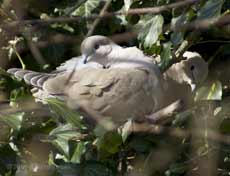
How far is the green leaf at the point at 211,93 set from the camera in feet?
6.32

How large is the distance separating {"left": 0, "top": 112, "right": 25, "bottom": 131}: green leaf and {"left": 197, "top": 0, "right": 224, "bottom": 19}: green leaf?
55 cm

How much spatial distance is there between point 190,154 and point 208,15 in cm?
40

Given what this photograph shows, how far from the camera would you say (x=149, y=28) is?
2105mm

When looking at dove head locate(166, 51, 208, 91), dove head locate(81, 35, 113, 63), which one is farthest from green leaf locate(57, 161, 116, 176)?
dove head locate(81, 35, 113, 63)

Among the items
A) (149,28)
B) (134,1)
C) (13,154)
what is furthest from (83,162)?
(134,1)

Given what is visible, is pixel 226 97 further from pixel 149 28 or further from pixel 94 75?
pixel 94 75

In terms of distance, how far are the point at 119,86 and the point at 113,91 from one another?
0.03m

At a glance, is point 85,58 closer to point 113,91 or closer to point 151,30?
point 113,91

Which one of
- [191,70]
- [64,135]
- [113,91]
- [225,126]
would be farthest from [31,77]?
[225,126]

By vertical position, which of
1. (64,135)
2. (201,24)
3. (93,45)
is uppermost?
(201,24)

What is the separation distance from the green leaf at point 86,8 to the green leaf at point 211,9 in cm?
41

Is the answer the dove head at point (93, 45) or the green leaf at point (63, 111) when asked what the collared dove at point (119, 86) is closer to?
the dove head at point (93, 45)

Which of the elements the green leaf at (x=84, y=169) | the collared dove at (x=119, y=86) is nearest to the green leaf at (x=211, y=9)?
the collared dove at (x=119, y=86)

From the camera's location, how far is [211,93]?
1.95m
